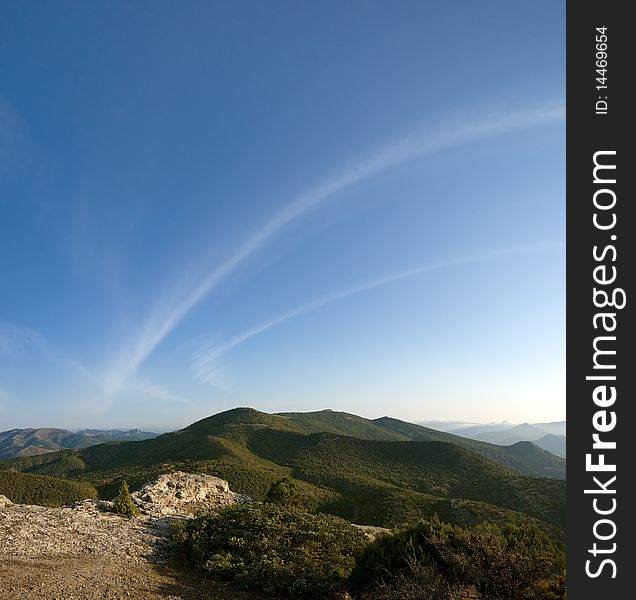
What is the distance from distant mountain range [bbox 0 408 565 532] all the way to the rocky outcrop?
1535 centimetres

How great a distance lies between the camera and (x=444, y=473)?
6606 cm

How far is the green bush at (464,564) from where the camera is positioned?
28.7ft

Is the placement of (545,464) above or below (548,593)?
below

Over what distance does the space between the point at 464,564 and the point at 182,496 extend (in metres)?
22.2

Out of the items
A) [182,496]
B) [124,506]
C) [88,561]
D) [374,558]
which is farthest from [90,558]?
[182,496]

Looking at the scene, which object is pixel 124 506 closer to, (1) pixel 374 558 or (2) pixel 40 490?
(1) pixel 374 558

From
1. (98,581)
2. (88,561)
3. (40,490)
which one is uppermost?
(98,581)

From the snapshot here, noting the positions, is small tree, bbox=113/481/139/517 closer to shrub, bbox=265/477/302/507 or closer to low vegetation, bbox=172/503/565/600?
low vegetation, bbox=172/503/565/600

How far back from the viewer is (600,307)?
19.5 ft

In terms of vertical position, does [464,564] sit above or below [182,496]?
above

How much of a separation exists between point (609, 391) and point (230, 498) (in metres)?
30.7

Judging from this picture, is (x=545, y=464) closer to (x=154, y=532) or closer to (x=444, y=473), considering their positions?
(x=444, y=473)

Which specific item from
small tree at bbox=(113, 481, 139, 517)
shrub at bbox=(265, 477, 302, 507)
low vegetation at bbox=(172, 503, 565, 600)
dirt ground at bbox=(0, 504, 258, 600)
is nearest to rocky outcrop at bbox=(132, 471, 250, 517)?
small tree at bbox=(113, 481, 139, 517)

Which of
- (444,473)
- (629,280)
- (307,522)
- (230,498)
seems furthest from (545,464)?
(629,280)
